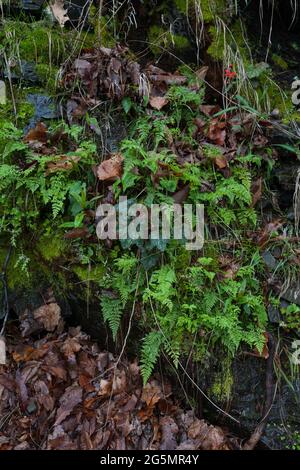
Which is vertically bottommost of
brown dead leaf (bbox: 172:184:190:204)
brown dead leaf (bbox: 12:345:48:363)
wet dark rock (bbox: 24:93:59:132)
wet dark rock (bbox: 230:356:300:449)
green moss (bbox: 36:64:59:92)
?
wet dark rock (bbox: 230:356:300:449)

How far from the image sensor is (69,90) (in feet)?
12.6

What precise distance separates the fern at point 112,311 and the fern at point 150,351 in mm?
275

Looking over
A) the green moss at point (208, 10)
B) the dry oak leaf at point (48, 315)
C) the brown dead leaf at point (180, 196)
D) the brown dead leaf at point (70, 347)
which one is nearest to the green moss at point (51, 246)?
the dry oak leaf at point (48, 315)

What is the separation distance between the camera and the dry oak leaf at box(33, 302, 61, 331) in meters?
3.53

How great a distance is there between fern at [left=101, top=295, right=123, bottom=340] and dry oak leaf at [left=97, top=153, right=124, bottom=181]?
106 centimetres

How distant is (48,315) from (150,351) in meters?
1.10

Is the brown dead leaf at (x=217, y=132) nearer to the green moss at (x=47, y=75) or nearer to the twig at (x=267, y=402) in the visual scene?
the green moss at (x=47, y=75)

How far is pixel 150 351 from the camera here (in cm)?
303

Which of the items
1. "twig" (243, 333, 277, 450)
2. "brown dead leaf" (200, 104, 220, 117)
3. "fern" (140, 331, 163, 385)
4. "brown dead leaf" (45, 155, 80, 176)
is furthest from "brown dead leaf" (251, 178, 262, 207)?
"brown dead leaf" (45, 155, 80, 176)

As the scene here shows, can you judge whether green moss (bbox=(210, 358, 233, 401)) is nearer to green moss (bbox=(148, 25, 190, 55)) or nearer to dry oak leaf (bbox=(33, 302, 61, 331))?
dry oak leaf (bbox=(33, 302, 61, 331))

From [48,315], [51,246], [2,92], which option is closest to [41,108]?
[2,92]

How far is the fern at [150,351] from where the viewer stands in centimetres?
299

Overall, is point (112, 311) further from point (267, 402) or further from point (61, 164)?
point (267, 402)
